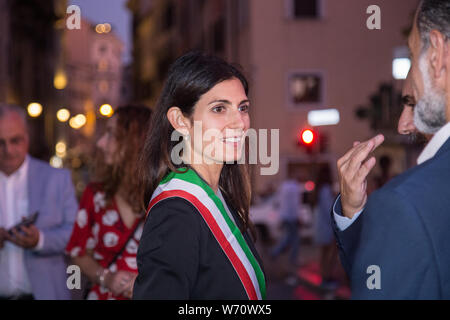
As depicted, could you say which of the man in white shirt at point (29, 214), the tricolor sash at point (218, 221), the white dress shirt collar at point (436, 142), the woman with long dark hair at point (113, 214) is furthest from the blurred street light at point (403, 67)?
the man in white shirt at point (29, 214)

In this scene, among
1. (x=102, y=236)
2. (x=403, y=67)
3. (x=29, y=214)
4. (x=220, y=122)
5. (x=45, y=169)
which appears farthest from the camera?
(x=45, y=169)

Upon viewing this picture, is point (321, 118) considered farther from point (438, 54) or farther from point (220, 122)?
point (438, 54)

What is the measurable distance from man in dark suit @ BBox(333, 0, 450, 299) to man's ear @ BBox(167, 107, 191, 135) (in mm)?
874

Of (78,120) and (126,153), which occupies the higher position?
(78,120)

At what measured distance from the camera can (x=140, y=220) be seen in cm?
333

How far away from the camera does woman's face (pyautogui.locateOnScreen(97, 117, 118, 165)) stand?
139 inches

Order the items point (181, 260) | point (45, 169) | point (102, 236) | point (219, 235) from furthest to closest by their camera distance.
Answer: point (45, 169) → point (102, 236) → point (219, 235) → point (181, 260)

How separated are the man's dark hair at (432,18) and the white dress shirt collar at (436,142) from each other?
0.26 meters

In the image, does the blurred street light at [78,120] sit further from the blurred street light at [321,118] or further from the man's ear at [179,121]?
the man's ear at [179,121]

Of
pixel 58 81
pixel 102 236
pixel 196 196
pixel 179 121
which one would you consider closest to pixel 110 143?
pixel 102 236

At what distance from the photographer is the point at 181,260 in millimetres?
1729

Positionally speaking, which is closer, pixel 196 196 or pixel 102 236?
pixel 196 196

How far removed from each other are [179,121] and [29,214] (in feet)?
6.88
